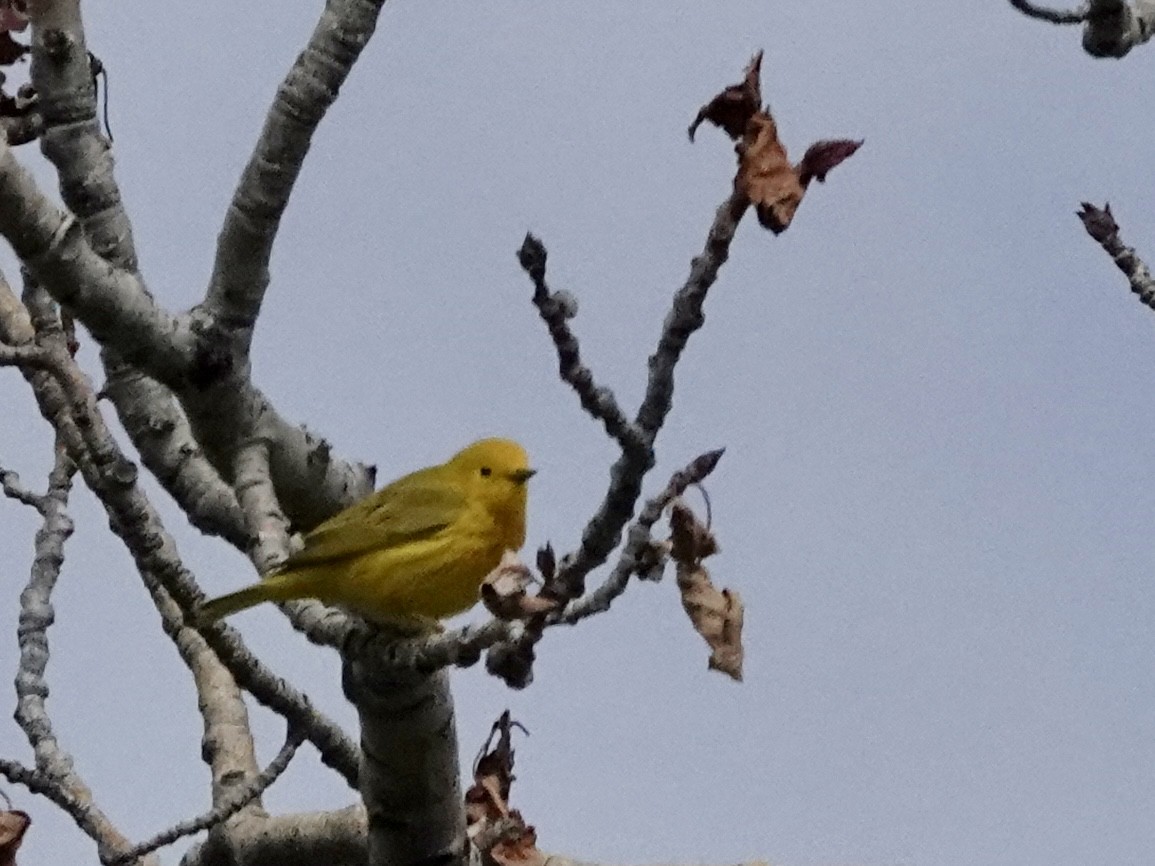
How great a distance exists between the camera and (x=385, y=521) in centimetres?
539

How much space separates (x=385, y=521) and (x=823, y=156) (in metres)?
2.49

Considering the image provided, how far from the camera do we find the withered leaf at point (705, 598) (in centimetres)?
312

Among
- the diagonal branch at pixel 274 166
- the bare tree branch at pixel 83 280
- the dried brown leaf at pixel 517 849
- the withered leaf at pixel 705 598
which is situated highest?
the diagonal branch at pixel 274 166

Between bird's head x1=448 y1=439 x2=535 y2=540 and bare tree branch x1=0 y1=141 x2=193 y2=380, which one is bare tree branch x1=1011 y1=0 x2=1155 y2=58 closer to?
bird's head x1=448 y1=439 x2=535 y2=540

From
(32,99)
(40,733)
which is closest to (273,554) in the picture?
(40,733)

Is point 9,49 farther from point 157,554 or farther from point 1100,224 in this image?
point 1100,224

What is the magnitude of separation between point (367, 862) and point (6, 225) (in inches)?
82.1

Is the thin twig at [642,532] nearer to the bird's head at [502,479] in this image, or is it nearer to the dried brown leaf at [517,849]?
the dried brown leaf at [517,849]

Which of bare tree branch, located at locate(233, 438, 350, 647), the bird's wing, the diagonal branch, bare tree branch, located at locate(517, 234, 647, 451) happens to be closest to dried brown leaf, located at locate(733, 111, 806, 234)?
bare tree branch, located at locate(517, 234, 647, 451)

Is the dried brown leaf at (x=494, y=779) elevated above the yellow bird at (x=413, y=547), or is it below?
below

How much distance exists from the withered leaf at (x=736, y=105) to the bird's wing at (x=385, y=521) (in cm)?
204

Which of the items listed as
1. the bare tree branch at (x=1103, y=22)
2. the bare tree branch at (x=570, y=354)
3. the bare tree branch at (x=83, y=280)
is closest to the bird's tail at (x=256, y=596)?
the bare tree branch at (x=83, y=280)

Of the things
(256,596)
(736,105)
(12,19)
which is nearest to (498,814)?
(256,596)

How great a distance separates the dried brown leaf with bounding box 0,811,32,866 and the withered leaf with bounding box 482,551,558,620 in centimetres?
197
